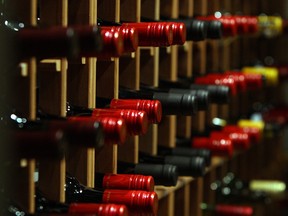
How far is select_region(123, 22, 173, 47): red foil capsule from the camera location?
1316 mm

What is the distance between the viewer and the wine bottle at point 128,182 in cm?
129

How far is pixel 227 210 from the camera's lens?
2.13 metres

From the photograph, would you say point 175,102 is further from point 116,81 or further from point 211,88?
point 211,88

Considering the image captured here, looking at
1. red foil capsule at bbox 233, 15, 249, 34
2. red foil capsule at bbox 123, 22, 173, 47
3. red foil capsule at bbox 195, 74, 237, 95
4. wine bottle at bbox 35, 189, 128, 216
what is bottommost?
wine bottle at bbox 35, 189, 128, 216

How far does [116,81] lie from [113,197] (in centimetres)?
27

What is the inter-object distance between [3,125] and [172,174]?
476mm

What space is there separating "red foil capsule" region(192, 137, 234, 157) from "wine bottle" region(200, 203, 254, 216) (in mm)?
199

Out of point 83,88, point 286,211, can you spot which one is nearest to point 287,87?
point 286,211

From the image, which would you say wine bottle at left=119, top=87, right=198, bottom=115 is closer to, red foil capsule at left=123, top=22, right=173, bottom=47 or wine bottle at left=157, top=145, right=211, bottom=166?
red foil capsule at left=123, top=22, right=173, bottom=47

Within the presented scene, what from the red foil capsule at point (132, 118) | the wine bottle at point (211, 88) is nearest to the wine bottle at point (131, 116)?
the red foil capsule at point (132, 118)

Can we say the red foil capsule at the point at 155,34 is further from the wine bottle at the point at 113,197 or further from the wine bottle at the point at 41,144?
the wine bottle at the point at 41,144

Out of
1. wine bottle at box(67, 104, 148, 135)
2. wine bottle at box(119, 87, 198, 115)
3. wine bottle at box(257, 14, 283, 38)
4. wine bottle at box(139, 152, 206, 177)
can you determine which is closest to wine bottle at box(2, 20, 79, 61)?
wine bottle at box(67, 104, 148, 135)

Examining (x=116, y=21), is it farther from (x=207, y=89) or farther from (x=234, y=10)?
(x=234, y=10)

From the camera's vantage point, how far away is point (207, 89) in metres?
1.82
